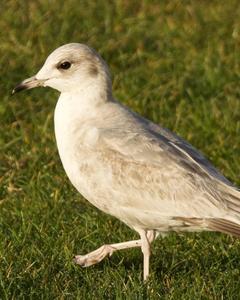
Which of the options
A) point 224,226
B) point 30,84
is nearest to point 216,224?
point 224,226

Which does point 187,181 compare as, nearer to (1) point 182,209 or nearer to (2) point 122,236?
(1) point 182,209

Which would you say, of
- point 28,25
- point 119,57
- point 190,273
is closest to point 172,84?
point 119,57

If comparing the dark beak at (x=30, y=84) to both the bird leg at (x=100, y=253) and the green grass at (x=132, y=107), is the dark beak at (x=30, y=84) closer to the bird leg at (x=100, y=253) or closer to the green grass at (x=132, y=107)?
the green grass at (x=132, y=107)

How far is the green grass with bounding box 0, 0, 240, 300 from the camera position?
20.9 feet

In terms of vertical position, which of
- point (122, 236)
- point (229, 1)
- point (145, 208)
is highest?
point (145, 208)

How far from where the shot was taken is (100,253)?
6.61 m

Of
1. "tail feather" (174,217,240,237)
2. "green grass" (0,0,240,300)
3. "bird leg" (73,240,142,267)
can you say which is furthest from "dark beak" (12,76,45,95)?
"tail feather" (174,217,240,237)

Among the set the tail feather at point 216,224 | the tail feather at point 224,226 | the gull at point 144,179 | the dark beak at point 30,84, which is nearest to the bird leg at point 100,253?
the gull at point 144,179

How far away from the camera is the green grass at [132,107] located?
6.37 metres

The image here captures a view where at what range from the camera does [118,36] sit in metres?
10.7

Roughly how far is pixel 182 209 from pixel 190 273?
0.56 metres

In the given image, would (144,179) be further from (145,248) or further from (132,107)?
(132,107)

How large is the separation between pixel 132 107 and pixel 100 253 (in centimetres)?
292

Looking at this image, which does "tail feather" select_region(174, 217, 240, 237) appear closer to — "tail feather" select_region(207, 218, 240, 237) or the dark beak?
"tail feather" select_region(207, 218, 240, 237)
